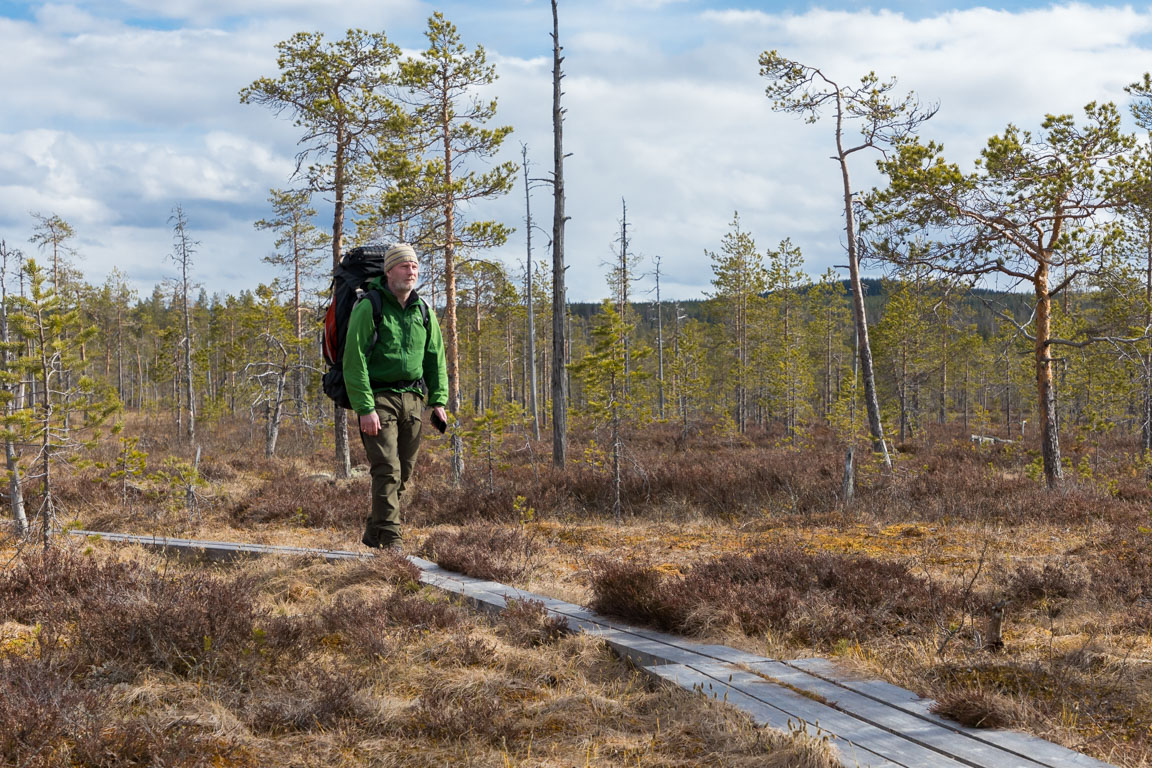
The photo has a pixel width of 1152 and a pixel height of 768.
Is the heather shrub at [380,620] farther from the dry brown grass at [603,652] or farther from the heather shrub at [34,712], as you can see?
the heather shrub at [34,712]

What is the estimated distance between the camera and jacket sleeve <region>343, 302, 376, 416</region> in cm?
508

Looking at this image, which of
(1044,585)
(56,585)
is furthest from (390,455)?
(1044,585)

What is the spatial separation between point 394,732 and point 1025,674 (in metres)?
2.78

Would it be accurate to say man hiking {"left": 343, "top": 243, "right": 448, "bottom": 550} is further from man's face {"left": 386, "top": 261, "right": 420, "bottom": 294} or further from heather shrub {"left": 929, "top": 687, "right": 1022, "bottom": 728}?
heather shrub {"left": 929, "top": 687, "right": 1022, "bottom": 728}

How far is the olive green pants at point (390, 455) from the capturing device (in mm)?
5438

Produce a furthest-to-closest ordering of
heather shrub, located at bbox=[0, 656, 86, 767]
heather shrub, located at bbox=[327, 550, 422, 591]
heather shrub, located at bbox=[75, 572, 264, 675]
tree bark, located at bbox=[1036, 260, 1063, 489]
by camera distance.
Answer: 1. tree bark, located at bbox=[1036, 260, 1063, 489]
2. heather shrub, located at bbox=[327, 550, 422, 591]
3. heather shrub, located at bbox=[75, 572, 264, 675]
4. heather shrub, located at bbox=[0, 656, 86, 767]

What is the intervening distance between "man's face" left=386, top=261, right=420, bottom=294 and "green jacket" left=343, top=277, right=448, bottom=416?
82mm

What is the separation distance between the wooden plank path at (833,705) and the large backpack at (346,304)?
2179 mm

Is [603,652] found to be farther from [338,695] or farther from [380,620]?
[338,695]

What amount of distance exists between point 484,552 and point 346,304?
2.23 meters

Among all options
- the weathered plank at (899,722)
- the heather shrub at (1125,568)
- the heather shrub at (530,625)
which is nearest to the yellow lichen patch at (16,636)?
the heather shrub at (530,625)

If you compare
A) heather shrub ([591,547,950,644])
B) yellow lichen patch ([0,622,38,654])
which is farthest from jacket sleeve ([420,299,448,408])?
yellow lichen patch ([0,622,38,654])

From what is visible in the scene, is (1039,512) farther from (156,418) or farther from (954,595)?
(156,418)

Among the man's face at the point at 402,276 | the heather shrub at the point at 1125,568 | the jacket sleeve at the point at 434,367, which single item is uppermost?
the man's face at the point at 402,276
